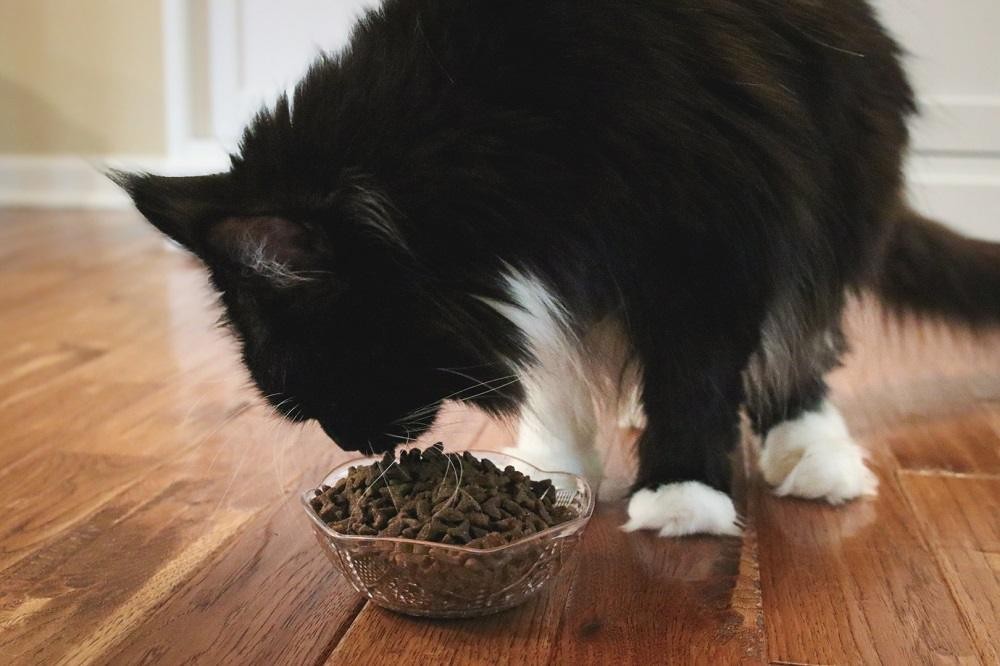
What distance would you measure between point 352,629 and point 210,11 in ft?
8.45

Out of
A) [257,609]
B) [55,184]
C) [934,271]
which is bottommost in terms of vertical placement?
[55,184]

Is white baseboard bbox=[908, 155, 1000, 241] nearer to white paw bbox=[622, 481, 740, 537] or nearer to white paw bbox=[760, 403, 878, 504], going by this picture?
white paw bbox=[760, 403, 878, 504]

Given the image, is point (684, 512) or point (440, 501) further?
point (684, 512)

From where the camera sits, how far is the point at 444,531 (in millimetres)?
971

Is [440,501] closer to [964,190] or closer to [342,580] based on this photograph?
[342,580]

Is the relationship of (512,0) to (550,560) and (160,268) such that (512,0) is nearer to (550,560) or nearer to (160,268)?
(550,560)

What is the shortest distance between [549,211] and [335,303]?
0.23 m

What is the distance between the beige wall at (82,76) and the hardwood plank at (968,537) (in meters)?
3.19

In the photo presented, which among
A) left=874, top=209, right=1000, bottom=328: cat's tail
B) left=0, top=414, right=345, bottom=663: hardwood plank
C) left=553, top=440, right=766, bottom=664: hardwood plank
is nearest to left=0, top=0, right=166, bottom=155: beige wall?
left=0, top=414, right=345, bottom=663: hardwood plank

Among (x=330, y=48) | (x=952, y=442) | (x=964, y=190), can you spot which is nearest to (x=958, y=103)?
(x=964, y=190)

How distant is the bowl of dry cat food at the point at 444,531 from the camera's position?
0.96 meters

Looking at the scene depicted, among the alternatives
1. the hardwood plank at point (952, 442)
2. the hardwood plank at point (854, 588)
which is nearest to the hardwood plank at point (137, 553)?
the hardwood plank at point (854, 588)

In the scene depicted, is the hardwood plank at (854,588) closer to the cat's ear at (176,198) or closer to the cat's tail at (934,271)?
the cat's tail at (934,271)

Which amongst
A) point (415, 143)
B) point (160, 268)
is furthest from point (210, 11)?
point (415, 143)
